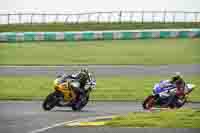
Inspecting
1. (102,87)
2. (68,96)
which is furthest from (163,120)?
(102,87)

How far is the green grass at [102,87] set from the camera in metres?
25.8

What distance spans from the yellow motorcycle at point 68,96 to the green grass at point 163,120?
17.5ft

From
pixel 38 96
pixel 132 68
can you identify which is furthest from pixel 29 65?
pixel 38 96

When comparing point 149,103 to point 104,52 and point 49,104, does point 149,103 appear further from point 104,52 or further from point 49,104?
point 104,52

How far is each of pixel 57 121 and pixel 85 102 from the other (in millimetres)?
3925

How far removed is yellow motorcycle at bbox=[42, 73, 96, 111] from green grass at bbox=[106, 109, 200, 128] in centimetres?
533

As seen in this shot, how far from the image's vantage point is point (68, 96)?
72.7ft

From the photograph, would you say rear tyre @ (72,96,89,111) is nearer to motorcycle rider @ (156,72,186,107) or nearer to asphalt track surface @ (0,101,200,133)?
asphalt track surface @ (0,101,200,133)

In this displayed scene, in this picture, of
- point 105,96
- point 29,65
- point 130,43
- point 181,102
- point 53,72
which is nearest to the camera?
point 181,102

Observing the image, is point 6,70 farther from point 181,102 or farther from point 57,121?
point 57,121

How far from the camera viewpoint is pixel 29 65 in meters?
39.5

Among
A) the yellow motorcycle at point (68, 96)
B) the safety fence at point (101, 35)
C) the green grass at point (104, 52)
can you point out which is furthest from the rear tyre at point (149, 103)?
the safety fence at point (101, 35)

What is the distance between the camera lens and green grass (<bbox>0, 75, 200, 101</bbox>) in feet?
84.6

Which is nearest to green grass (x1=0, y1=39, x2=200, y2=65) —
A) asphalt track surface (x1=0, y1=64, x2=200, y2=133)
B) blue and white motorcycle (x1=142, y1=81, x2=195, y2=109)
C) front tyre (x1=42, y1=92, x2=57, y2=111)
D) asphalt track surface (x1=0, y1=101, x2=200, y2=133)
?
asphalt track surface (x1=0, y1=64, x2=200, y2=133)
